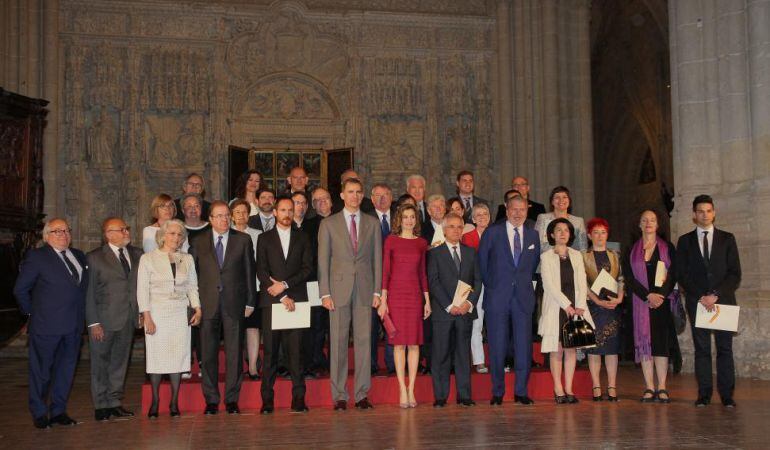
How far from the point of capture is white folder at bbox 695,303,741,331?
23.6ft

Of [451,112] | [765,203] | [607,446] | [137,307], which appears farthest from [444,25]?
[607,446]

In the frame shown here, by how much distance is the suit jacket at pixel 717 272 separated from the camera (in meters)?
7.38

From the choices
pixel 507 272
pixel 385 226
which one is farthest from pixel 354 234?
pixel 507 272

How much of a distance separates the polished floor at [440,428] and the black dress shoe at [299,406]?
0.07 metres

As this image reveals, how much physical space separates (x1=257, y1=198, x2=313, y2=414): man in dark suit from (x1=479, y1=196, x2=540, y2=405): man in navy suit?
5.23ft

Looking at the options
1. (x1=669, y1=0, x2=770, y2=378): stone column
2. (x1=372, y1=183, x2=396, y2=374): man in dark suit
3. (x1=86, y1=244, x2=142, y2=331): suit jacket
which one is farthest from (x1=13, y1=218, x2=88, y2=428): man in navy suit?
(x1=669, y1=0, x2=770, y2=378): stone column

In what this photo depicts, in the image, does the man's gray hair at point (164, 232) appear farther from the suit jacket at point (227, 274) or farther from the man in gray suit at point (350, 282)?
the man in gray suit at point (350, 282)

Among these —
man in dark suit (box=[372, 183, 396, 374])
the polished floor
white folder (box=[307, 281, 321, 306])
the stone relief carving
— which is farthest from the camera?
the stone relief carving

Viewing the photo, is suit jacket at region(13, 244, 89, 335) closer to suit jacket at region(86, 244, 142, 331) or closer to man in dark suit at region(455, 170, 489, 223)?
suit jacket at region(86, 244, 142, 331)

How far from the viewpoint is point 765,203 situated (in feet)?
30.2

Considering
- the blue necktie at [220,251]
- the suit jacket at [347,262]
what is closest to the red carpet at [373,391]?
the suit jacket at [347,262]

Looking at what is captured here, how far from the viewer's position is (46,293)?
677cm

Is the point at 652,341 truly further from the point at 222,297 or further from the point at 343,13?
the point at 343,13

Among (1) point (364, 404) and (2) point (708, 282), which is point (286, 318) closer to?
(1) point (364, 404)
